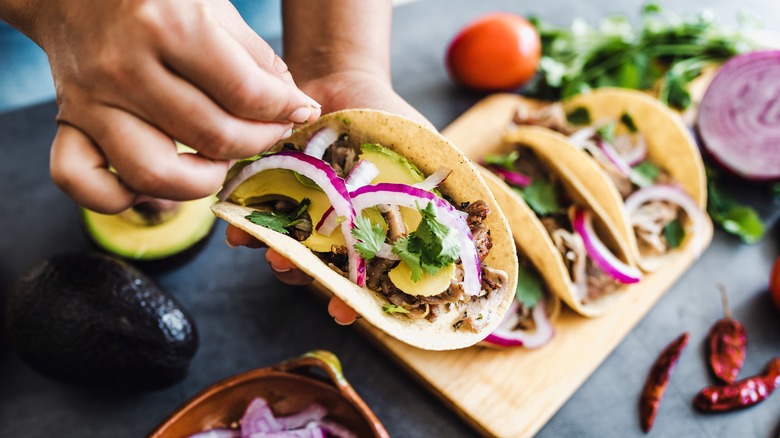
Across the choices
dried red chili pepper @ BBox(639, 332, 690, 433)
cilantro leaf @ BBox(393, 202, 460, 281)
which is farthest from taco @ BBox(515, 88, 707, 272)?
cilantro leaf @ BBox(393, 202, 460, 281)

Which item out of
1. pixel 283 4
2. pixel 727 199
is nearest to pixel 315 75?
pixel 283 4

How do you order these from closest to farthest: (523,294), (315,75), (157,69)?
(157,69)
(315,75)
(523,294)

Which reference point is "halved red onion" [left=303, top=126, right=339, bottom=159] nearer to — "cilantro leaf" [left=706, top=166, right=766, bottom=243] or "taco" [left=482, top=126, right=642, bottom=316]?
"taco" [left=482, top=126, right=642, bottom=316]

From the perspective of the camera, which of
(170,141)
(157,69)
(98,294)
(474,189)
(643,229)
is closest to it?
(157,69)

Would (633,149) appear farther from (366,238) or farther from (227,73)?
(227,73)

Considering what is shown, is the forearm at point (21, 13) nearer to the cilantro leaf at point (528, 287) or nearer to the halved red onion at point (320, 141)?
the halved red onion at point (320, 141)

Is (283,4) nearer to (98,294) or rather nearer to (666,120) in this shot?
(98,294)
